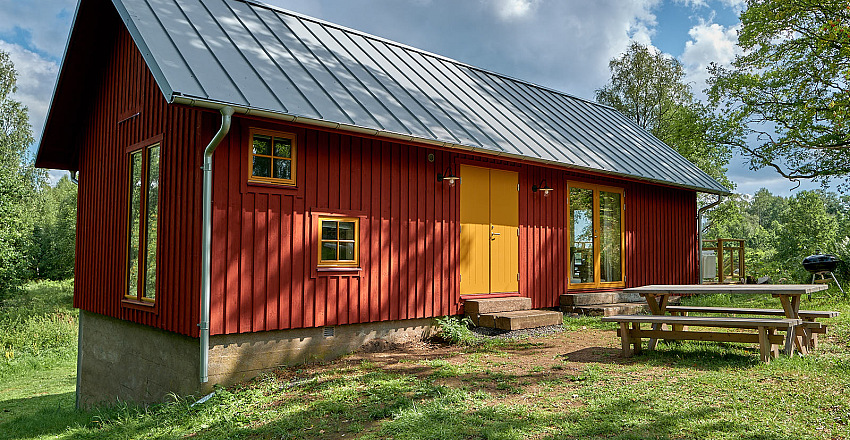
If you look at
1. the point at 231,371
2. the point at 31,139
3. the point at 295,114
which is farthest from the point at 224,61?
the point at 31,139

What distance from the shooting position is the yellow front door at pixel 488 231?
910 cm

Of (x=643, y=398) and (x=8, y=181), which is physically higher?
(x=8, y=181)

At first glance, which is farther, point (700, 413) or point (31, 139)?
point (31, 139)

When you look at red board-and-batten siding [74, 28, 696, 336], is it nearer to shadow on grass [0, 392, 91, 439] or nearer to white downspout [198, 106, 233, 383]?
white downspout [198, 106, 233, 383]

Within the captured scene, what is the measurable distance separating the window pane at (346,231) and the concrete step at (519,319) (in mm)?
2446

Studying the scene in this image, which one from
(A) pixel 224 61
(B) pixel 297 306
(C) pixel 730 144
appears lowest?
(B) pixel 297 306

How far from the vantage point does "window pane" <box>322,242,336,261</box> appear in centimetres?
741

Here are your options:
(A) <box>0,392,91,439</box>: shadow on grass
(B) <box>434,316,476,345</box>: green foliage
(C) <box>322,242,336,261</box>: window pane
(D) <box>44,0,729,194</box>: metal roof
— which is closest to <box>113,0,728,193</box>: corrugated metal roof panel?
(D) <box>44,0,729,194</box>: metal roof

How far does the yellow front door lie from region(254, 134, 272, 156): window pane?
323cm

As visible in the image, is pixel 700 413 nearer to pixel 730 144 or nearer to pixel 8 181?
pixel 730 144

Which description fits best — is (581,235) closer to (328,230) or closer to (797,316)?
(797,316)

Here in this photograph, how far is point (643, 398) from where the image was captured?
490 centimetres

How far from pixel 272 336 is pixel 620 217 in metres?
7.66

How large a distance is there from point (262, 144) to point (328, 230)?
1359 millimetres
